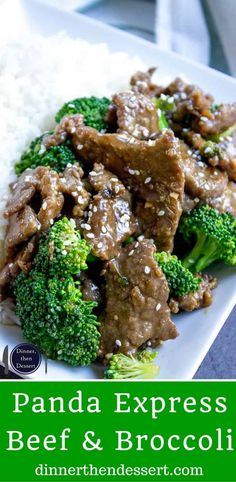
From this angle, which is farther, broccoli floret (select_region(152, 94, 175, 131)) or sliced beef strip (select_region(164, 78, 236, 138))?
broccoli floret (select_region(152, 94, 175, 131))

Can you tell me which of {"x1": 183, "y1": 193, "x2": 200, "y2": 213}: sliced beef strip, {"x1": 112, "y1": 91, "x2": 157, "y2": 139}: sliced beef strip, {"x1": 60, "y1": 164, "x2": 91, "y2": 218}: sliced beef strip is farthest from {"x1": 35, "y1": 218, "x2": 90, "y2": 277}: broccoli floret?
{"x1": 112, "y1": 91, "x2": 157, "y2": 139}: sliced beef strip

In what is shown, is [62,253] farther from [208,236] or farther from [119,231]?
[208,236]

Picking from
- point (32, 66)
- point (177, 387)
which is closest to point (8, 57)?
point (32, 66)

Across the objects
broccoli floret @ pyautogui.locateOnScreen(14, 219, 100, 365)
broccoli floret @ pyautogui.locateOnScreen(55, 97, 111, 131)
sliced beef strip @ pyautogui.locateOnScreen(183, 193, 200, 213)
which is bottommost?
broccoli floret @ pyautogui.locateOnScreen(14, 219, 100, 365)

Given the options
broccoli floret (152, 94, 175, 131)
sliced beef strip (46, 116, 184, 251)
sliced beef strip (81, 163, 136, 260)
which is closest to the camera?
sliced beef strip (81, 163, 136, 260)

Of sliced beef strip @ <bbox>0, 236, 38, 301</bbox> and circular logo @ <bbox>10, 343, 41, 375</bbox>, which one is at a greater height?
sliced beef strip @ <bbox>0, 236, 38, 301</bbox>

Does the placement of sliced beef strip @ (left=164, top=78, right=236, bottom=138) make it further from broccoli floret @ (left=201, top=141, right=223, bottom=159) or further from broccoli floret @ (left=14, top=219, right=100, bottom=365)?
broccoli floret @ (left=14, top=219, right=100, bottom=365)

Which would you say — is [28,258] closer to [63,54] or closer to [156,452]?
[156,452]

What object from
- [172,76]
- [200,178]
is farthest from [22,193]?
[172,76]
